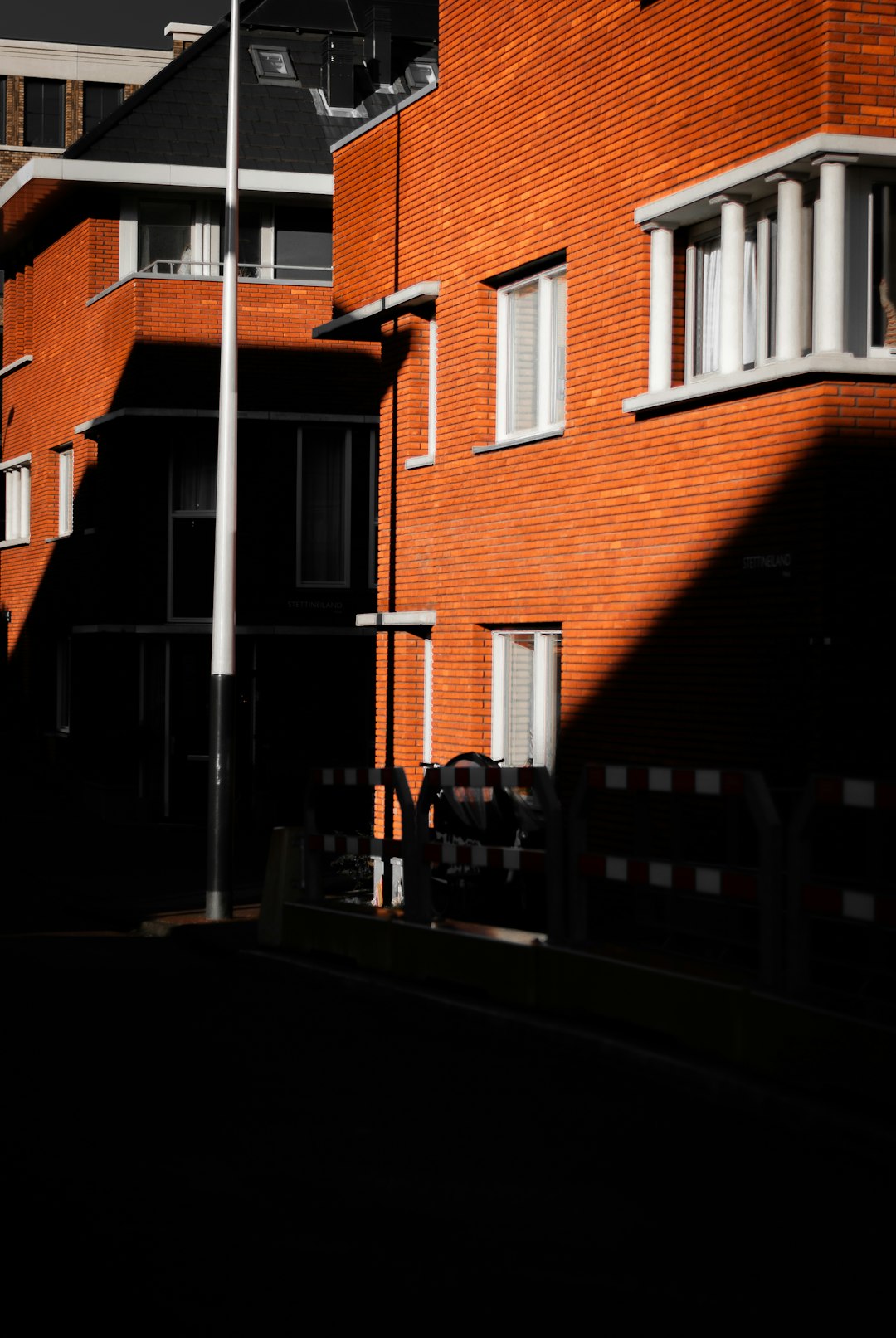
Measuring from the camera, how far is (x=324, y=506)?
2639cm

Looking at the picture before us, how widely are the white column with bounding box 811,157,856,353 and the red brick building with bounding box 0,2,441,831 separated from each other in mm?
14807

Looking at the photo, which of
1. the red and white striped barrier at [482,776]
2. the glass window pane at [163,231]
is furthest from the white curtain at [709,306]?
the glass window pane at [163,231]

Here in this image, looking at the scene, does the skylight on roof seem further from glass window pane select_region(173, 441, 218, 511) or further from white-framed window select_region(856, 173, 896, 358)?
white-framed window select_region(856, 173, 896, 358)

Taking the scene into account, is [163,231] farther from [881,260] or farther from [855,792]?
[855,792]

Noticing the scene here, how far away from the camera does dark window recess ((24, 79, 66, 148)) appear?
171ft

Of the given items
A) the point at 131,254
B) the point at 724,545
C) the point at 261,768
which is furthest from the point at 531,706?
the point at 131,254

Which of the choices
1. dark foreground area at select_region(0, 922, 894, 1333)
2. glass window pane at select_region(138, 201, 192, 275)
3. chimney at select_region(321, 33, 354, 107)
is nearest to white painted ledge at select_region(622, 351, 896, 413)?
dark foreground area at select_region(0, 922, 894, 1333)

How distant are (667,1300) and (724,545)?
803cm

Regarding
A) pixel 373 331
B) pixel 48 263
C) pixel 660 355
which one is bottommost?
pixel 660 355

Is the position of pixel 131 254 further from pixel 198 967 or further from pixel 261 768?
pixel 198 967

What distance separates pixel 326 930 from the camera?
40.0ft

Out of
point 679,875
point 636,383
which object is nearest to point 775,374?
point 636,383

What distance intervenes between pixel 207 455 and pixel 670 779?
18491 mm

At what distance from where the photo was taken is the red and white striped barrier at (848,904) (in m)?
7.39
